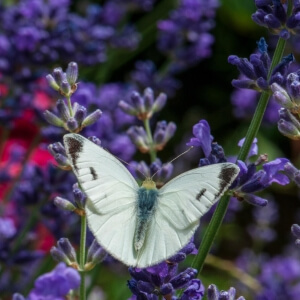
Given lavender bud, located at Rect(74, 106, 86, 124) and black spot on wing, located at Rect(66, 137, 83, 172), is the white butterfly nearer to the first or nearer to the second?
black spot on wing, located at Rect(66, 137, 83, 172)

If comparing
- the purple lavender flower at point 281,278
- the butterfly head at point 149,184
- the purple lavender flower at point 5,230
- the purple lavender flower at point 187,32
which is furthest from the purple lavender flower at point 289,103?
the purple lavender flower at point 187,32

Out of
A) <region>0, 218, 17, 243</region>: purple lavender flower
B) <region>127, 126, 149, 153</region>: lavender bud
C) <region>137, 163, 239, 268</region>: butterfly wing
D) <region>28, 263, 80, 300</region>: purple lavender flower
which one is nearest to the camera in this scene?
<region>137, 163, 239, 268</region>: butterfly wing

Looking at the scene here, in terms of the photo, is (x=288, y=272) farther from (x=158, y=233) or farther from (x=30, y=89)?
(x=158, y=233)

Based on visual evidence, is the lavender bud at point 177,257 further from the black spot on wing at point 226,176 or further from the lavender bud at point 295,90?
the lavender bud at point 295,90

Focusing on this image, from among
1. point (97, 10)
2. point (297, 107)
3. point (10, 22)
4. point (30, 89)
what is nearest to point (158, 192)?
point (297, 107)

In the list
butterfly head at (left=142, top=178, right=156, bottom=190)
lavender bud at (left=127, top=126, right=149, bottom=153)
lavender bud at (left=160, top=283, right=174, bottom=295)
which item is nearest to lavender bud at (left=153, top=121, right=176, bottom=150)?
lavender bud at (left=127, top=126, right=149, bottom=153)

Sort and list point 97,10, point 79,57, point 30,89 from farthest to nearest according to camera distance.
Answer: point 97,10
point 79,57
point 30,89
